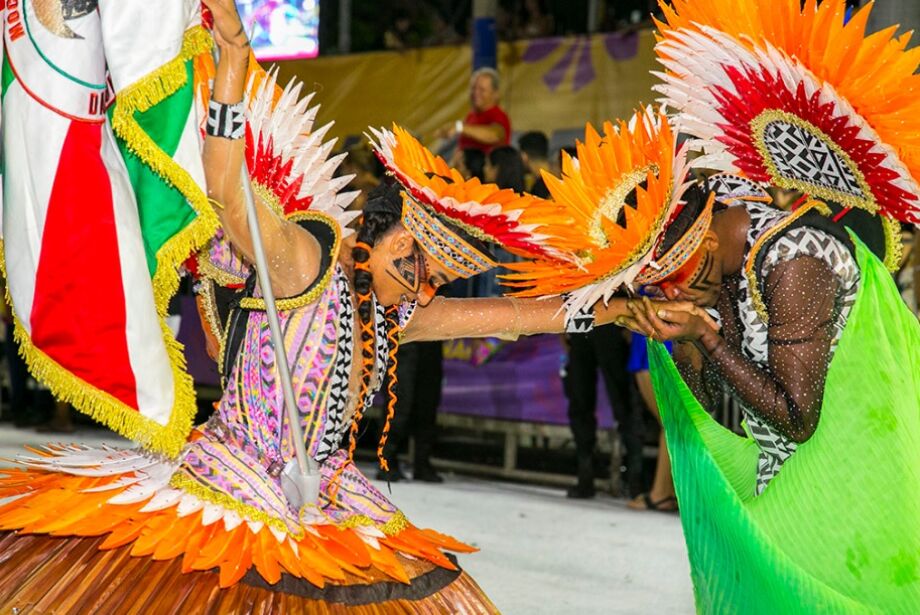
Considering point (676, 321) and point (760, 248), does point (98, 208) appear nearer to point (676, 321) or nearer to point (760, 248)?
point (676, 321)

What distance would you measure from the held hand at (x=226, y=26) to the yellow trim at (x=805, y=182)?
4.70 ft

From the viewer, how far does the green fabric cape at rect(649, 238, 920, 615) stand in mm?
3053

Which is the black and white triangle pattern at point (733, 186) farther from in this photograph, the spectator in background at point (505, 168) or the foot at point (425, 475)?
the foot at point (425, 475)

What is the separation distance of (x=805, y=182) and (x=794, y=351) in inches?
18.7

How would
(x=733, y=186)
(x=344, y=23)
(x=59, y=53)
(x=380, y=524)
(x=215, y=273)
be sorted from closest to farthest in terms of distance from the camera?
(x=59, y=53) → (x=380, y=524) → (x=215, y=273) → (x=733, y=186) → (x=344, y=23)

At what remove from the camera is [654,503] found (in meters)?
6.86

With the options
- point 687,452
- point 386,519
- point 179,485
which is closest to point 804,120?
point 687,452

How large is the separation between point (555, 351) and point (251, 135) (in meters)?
4.81

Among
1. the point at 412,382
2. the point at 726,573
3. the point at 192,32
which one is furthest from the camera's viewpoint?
the point at 412,382

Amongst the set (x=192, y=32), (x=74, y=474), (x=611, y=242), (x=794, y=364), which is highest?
(x=192, y=32)

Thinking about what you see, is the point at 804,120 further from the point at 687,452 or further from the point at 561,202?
the point at 687,452

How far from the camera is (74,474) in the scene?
2684mm

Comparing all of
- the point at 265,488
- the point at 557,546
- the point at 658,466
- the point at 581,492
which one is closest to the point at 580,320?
the point at 265,488


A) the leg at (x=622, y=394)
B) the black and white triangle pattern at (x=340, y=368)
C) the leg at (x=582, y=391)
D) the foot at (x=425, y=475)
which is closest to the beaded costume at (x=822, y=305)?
the black and white triangle pattern at (x=340, y=368)
